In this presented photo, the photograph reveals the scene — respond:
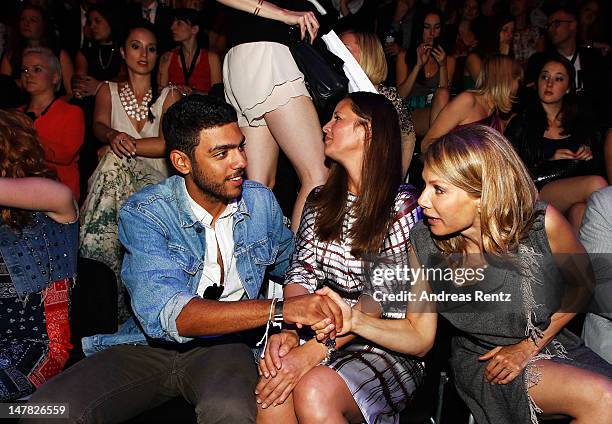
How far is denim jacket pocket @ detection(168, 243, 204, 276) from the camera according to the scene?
2801 mm

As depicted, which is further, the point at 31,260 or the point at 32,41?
the point at 32,41

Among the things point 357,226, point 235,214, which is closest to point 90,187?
point 235,214

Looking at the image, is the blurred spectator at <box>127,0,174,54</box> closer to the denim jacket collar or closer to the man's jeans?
the denim jacket collar

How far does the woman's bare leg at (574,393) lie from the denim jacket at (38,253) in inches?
71.0

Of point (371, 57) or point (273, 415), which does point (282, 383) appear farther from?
point (371, 57)

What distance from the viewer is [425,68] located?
6301 millimetres

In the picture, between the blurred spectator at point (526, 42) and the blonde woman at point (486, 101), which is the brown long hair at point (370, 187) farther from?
the blurred spectator at point (526, 42)

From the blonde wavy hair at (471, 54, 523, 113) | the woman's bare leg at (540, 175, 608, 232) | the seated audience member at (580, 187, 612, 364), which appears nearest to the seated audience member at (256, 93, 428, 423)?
the seated audience member at (580, 187, 612, 364)

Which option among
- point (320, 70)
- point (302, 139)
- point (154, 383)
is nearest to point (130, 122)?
point (302, 139)

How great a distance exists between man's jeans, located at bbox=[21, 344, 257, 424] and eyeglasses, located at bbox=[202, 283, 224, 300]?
0.19 metres

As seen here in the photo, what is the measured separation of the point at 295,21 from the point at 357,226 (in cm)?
→ 100

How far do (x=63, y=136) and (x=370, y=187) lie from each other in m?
2.34

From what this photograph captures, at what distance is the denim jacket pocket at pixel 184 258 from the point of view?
110 inches
